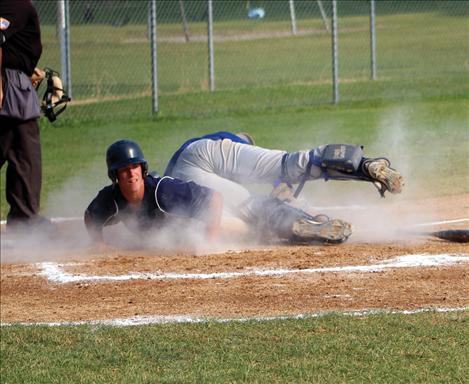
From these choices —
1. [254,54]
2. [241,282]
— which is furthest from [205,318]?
[254,54]

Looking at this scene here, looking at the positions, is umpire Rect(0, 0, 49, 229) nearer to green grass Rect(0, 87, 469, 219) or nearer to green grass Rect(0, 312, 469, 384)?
green grass Rect(0, 87, 469, 219)

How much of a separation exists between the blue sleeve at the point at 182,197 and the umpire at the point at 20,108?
5.91 feet

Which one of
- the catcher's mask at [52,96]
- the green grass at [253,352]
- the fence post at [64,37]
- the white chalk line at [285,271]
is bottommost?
the green grass at [253,352]

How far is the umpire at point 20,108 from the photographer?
27.6 ft

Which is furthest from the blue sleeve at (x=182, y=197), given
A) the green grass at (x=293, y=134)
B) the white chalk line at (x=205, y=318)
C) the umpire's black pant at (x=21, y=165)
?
the green grass at (x=293, y=134)

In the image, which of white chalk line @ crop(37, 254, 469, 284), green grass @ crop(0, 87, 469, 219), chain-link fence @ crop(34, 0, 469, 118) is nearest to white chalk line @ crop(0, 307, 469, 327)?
white chalk line @ crop(37, 254, 469, 284)

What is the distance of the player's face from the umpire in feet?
5.43

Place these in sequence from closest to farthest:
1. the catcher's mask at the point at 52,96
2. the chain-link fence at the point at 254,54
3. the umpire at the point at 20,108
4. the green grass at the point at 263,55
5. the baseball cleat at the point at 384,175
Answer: the baseball cleat at the point at 384,175 < the umpire at the point at 20,108 < the catcher's mask at the point at 52,96 < the chain-link fence at the point at 254,54 < the green grass at the point at 263,55

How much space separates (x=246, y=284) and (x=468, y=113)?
9.16m

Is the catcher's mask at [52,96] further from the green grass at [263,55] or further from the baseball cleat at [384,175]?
the green grass at [263,55]

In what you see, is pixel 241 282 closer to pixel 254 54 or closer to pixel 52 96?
pixel 52 96

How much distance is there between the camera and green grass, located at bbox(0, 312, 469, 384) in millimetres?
4570

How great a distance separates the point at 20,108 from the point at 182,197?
2.00 metres

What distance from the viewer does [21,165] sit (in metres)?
8.68
